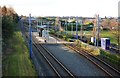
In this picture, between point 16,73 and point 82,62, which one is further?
point 82,62

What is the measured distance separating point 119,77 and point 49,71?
6416 millimetres

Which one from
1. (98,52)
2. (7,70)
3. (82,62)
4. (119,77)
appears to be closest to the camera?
(119,77)

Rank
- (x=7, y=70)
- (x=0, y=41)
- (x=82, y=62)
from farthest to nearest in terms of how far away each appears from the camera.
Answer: (x=82, y=62)
(x=0, y=41)
(x=7, y=70)

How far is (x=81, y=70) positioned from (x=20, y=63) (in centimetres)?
669

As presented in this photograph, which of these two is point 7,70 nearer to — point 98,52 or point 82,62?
point 82,62

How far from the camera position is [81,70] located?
26.7m

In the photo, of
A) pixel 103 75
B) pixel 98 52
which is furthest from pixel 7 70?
pixel 98 52

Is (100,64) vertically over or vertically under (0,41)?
under

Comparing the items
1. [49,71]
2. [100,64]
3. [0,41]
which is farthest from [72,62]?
[0,41]

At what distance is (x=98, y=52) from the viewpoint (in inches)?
1420

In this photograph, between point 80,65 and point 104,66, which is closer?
point 104,66

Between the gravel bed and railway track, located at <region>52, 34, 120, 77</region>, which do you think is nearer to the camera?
railway track, located at <region>52, 34, 120, 77</region>

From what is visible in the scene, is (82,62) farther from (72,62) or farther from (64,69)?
(64,69)

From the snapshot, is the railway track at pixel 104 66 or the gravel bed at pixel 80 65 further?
the gravel bed at pixel 80 65
